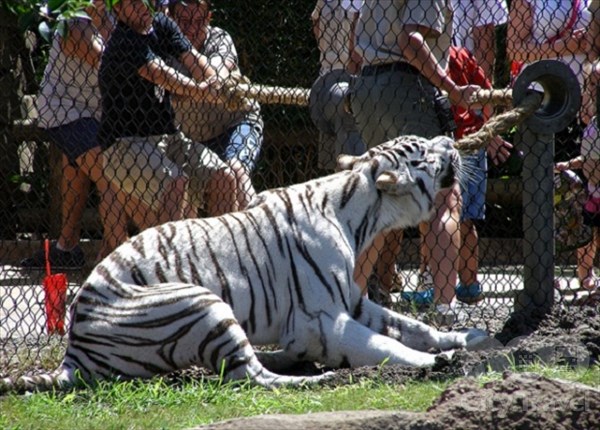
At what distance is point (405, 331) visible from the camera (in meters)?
6.10

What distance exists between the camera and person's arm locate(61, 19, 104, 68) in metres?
7.74

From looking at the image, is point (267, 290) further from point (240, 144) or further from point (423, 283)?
point (240, 144)

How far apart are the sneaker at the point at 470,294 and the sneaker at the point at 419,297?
1.08ft

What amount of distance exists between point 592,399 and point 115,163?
4.16m

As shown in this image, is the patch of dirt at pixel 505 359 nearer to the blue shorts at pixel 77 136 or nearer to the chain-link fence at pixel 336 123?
the chain-link fence at pixel 336 123

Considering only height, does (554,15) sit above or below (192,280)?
above

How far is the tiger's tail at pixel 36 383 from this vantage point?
543 centimetres

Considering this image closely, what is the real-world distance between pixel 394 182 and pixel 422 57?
3.74 feet

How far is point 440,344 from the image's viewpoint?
607 centimetres

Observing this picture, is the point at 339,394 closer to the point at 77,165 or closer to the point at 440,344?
the point at 440,344

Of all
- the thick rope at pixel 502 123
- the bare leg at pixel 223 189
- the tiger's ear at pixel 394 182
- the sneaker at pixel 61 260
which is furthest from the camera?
the sneaker at pixel 61 260

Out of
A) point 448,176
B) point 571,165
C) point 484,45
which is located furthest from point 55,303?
point 571,165

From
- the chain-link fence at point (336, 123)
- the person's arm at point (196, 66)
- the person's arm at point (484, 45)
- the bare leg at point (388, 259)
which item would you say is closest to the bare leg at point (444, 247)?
the chain-link fence at point (336, 123)

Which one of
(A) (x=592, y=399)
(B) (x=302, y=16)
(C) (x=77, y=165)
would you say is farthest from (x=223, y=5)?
(A) (x=592, y=399)
